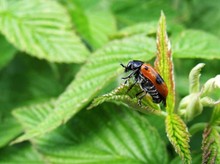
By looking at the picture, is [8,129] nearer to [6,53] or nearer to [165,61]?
[6,53]

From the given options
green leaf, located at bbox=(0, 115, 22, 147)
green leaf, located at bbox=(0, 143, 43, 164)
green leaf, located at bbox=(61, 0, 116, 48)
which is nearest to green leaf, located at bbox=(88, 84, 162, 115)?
green leaf, located at bbox=(0, 143, 43, 164)

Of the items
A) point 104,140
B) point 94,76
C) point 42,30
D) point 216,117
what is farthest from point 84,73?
point 216,117

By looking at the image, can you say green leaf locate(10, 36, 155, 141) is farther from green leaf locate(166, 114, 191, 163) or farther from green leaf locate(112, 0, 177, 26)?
green leaf locate(112, 0, 177, 26)

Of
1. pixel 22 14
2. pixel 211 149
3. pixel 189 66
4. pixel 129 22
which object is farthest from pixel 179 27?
pixel 211 149

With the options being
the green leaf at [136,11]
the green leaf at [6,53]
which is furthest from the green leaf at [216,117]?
the green leaf at [136,11]

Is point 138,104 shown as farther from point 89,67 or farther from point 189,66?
point 189,66

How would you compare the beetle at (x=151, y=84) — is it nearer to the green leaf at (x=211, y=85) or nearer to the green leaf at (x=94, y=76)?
the green leaf at (x=211, y=85)
